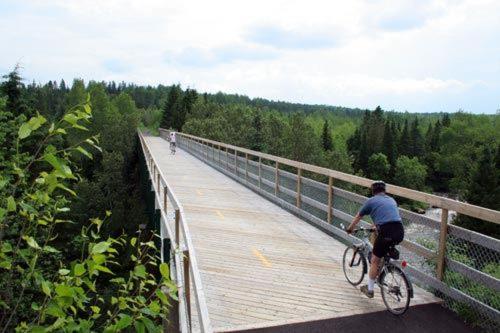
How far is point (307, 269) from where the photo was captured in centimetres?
829

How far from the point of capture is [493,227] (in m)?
35.2

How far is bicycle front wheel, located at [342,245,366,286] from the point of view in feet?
24.3

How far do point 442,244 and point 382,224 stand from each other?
1034 millimetres

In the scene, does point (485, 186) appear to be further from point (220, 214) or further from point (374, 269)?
point (374, 269)

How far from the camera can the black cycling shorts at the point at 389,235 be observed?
21.0 ft

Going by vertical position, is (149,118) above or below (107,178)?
above

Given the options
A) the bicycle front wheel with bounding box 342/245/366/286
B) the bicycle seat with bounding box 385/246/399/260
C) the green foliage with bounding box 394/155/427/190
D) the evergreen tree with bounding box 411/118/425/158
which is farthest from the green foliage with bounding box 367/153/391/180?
the bicycle seat with bounding box 385/246/399/260

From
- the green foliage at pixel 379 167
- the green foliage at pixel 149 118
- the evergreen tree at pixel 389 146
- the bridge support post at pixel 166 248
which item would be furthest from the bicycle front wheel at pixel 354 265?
the green foliage at pixel 149 118

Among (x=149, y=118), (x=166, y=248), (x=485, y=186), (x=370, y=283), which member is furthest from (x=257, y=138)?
(x=149, y=118)

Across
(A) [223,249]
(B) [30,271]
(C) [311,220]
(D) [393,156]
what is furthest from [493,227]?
(D) [393,156]

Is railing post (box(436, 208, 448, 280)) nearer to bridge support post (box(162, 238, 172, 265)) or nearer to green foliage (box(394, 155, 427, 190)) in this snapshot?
bridge support post (box(162, 238, 172, 265))

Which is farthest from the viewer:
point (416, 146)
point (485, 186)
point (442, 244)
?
point (416, 146)

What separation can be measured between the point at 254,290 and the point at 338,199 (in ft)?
13.7

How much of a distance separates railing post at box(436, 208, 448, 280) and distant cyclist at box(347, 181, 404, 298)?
2.29ft
